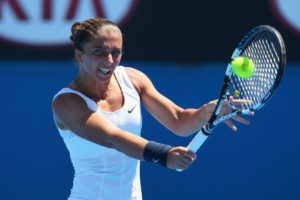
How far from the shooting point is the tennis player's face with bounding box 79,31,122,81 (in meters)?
3.57

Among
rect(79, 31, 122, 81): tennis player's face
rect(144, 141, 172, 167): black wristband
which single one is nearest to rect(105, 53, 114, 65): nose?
rect(79, 31, 122, 81): tennis player's face

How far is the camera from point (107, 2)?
527 centimetres

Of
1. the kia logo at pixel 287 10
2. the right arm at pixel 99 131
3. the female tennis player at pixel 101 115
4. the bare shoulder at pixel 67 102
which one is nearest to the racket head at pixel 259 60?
the female tennis player at pixel 101 115

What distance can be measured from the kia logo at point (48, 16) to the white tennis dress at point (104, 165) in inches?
65.2

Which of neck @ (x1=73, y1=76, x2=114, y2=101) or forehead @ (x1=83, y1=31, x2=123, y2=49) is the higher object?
forehead @ (x1=83, y1=31, x2=123, y2=49)

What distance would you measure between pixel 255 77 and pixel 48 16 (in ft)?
6.64

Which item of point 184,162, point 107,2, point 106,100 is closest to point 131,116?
point 106,100

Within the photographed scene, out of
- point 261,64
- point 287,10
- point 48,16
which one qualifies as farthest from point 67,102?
point 287,10

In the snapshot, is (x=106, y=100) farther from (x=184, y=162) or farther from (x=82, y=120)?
(x=184, y=162)

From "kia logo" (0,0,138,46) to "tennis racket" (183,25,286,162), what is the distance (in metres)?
1.63

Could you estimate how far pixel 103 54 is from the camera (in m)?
3.58

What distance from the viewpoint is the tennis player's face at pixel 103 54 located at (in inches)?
141

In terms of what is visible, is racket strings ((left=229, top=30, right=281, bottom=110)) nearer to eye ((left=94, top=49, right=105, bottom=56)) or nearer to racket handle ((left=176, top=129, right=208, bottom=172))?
racket handle ((left=176, top=129, right=208, bottom=172))

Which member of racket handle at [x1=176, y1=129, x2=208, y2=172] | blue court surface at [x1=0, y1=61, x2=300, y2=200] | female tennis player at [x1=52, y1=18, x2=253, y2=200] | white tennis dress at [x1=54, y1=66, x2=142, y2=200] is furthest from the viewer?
blue court surface at [x1=0, y1=61, x2=300, y2=200]
